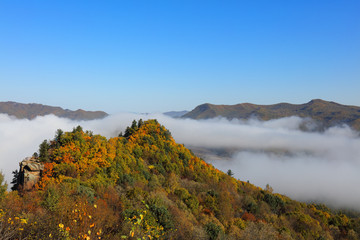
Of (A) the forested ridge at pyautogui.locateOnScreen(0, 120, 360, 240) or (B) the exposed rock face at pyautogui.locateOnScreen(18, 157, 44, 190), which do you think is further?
(B) the exposed rock face at pyautogui.locateOnScreen(18, 157, 44, 190)

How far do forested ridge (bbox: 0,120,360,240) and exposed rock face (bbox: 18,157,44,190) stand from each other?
107 cm

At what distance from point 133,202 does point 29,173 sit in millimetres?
19665

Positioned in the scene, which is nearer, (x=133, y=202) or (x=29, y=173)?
(x=133, y=202)

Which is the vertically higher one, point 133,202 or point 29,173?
point 29,173

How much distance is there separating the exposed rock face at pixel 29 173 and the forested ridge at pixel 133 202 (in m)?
1.07

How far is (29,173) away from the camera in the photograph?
3456 centimetres

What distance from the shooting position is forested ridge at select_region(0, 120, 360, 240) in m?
10.5

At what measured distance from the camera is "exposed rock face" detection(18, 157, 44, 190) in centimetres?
3338

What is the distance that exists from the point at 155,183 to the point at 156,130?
35509 mm

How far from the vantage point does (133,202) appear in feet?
89.8

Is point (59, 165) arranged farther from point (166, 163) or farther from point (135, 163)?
point (166, 163)

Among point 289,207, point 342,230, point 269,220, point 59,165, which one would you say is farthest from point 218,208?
point 342,230

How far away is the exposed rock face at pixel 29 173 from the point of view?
109 ft

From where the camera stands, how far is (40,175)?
116 feet
